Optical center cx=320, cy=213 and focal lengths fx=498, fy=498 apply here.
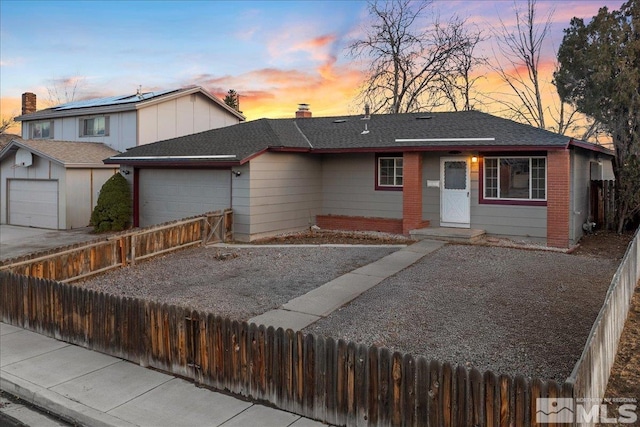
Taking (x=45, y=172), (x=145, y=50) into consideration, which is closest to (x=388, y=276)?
(x=45, y=172)

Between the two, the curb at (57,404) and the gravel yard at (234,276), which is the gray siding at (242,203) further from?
the curb at (57,404)

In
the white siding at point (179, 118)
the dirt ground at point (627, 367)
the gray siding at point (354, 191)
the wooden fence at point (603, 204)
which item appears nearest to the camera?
the dirt ground at point (627, 367)

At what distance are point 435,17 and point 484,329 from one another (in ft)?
102

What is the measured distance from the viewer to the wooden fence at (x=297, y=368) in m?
4.36

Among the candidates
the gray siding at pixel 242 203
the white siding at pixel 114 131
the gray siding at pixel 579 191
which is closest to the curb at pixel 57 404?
the gray siding at pixel 242 203

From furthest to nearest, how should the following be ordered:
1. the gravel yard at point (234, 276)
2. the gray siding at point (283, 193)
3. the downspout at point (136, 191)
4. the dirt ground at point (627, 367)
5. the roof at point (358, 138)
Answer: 1. the downspout at point (136, 191)
2. the gray siding at point (283, 193)
3. the roof at point (358, 138)
4. the gravel yard at point (234, 276)
5. the dirt ground at point (627, 367)

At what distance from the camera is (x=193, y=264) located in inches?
512

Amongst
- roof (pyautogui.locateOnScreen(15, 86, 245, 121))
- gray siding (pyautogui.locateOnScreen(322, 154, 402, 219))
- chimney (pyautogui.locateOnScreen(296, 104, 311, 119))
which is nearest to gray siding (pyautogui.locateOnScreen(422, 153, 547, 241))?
gray siding (pyautogui.locateOnScreen(322, 154, 402, 219))

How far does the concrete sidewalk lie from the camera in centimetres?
525

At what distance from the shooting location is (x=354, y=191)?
18.7m

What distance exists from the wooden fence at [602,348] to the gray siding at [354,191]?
10.5m

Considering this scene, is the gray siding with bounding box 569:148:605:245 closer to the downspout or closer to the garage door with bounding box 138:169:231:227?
the garage door with bounding box 138:169:231:227

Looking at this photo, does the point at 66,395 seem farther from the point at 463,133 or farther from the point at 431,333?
the point at 463,133

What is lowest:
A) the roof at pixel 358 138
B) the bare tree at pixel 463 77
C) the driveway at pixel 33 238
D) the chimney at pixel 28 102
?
the driveway at pixel 33 238
